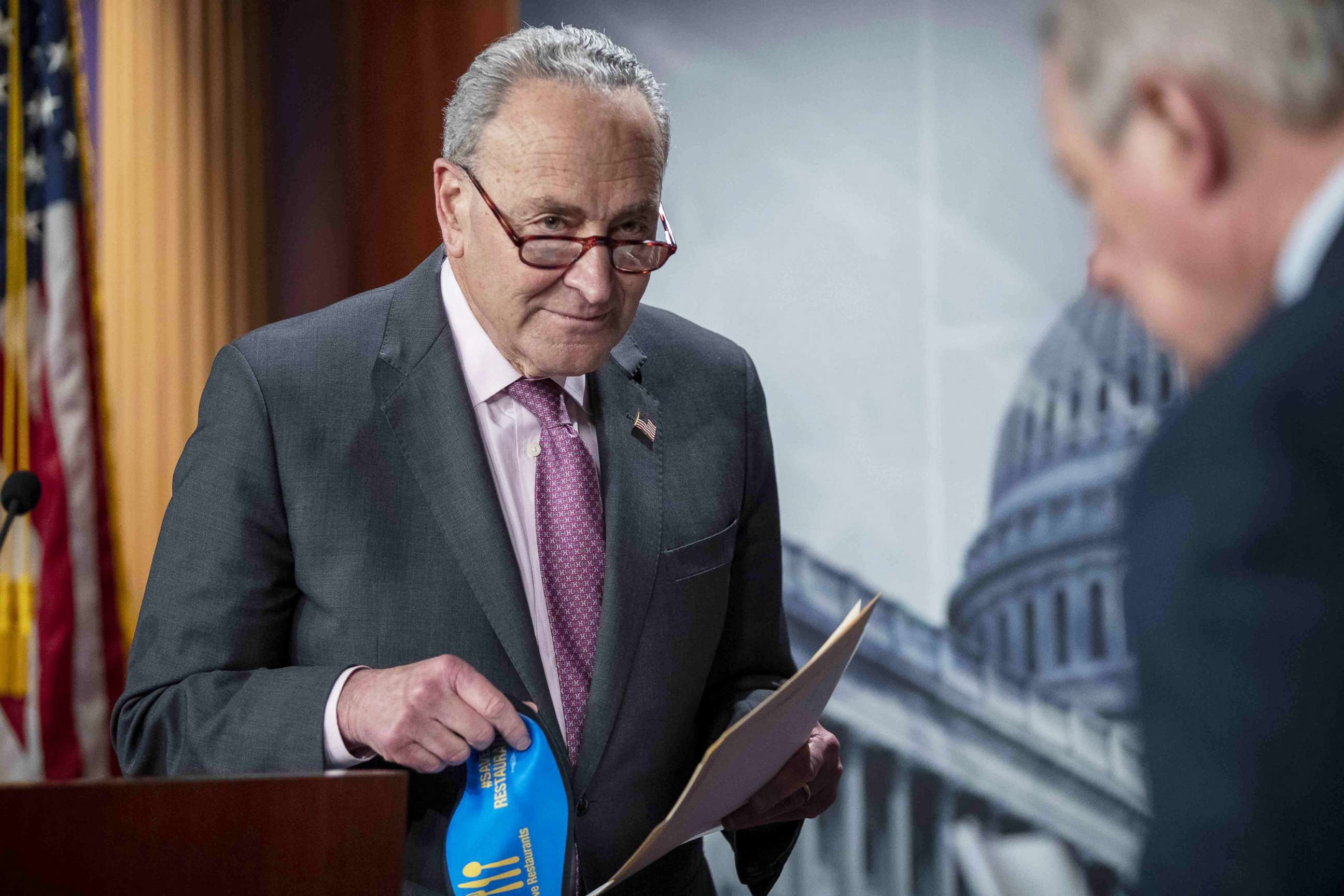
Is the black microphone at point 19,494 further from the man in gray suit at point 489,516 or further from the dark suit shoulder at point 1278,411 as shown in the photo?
the dark suit shoulder at point 1278,411

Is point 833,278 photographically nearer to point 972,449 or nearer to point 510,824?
point 972,449

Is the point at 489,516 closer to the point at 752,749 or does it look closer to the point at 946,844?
the point at 752,749

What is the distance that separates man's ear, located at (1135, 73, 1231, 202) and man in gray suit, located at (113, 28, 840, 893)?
0.83 metres

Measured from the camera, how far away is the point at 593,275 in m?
1.25

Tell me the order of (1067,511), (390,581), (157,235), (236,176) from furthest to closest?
(1067,511) → (236,176) → (157,235) → (390,581)

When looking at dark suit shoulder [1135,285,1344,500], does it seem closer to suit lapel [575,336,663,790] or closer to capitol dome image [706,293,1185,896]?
suit lapel [575,336,663,790]

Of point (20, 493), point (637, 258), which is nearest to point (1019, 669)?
point (637, 258)

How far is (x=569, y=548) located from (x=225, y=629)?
38 cm

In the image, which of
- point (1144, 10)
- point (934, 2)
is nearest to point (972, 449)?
point (934, 2)

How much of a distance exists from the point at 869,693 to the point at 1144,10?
2.91 m

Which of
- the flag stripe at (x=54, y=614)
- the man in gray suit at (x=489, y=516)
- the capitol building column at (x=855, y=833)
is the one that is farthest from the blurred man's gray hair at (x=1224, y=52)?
the capitol building column at (x=855, y=833)

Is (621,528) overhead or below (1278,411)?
below

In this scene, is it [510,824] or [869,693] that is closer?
[510,824]

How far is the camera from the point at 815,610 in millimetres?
3232
